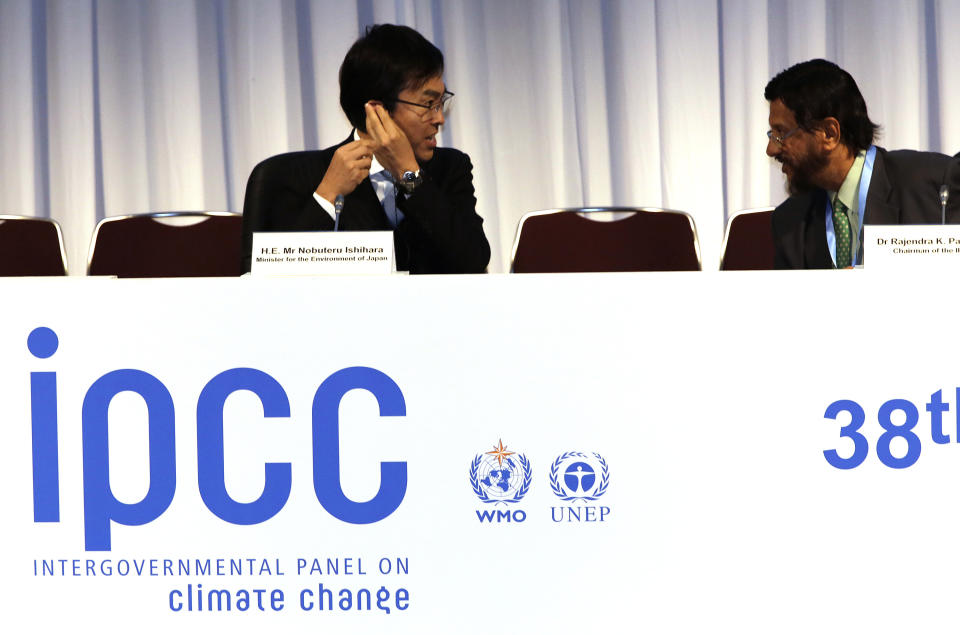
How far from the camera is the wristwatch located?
194 cm

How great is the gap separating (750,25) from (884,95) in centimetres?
56

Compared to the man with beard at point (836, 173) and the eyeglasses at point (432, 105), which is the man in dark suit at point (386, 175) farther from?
the man with beard at point (836, 173)

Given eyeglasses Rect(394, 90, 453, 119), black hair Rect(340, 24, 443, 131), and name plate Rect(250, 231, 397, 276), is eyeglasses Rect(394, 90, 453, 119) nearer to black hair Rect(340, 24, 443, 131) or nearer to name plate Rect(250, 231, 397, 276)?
black hair Rect(340, 24, 443, 131)

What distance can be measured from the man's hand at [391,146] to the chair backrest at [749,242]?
1.02 metres

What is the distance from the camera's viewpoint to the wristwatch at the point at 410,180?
76.4 inches

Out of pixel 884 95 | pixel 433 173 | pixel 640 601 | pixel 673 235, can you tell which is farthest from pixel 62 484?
pixel 884 95

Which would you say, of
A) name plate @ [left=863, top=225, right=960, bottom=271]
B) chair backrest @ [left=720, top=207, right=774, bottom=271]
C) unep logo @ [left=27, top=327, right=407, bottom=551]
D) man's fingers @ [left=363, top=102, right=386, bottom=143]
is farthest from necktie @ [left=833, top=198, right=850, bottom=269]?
unep logo @ [left=27, top=327, right=407, bottom=551]

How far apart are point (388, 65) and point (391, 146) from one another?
0.69 feet

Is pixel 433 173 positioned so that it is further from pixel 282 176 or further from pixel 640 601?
pixel 640 601

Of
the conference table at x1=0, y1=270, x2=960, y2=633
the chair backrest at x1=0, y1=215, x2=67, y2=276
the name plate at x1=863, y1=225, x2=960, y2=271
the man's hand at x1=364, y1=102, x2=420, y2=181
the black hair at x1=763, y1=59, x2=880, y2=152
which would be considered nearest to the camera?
the conference table at x1=0, y1=270, x2=960, y2=633

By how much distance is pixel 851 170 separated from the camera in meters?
2.08

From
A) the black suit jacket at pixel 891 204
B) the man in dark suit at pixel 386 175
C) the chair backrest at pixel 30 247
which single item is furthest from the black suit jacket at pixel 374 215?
the chair backrest at pixel 30 247

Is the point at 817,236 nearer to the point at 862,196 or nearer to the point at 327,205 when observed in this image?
the point at 862,196

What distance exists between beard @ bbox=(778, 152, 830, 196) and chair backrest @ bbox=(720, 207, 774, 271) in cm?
35
